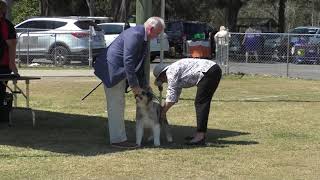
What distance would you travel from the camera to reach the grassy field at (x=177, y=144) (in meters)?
7.21

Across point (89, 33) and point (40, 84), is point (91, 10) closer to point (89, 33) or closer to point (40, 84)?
point (89, 33)

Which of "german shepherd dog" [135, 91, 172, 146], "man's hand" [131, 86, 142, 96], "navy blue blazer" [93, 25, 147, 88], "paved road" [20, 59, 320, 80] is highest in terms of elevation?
"navy blue blazer" [93, 25, 147, 88]

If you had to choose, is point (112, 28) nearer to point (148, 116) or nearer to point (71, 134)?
point (71, 134)

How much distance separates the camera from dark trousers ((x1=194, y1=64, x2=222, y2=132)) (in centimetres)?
876

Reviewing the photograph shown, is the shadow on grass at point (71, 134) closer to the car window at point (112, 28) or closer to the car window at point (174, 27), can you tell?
the car window at point (112, 28)

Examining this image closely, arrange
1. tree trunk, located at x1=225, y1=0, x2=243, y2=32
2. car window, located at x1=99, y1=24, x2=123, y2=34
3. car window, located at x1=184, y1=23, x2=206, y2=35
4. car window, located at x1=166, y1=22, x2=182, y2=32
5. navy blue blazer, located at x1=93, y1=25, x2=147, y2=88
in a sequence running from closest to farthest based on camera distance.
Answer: navy blue blazer, located at x1=93, y1=25, x2=147, y2=88 → car window, located at x1=99, y1=24, x2=123, y2=34 → car window, located at x1=166, y1=22, x2=182, y2=32 → car window, located at x1=184, y1=23, x2=206, y2=35 → tree trunk, located at x1=225, y1=0, x2=243, y2=32

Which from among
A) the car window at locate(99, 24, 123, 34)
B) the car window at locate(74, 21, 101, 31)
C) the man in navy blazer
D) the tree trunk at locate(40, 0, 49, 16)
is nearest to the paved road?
the car window at locate(74, 21, 101, 31)

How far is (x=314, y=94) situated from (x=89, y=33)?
10.0 meters

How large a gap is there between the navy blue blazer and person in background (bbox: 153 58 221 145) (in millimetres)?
361

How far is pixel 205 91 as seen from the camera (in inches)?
346

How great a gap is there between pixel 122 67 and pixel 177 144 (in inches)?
52.8

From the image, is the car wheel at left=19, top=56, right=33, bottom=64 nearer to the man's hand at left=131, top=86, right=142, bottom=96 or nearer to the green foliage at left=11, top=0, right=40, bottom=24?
the man's hand at left=131, top=86, right=142, bottom=96

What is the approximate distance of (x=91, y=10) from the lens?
43094 mm

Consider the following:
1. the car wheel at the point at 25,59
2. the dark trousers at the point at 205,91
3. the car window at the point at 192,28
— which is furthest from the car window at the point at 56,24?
the dark trousers at the point at 205,91
